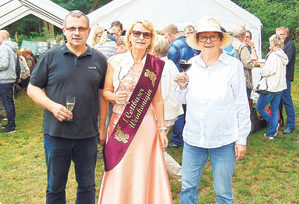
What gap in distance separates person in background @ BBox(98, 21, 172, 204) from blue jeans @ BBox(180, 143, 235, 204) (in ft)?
0.75

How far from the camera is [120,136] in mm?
2848

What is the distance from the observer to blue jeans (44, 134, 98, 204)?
2625mm

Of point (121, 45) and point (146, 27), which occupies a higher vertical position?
point (146, 27)

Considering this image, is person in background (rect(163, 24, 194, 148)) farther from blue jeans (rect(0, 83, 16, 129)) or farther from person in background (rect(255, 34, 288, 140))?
blue jeans (rect(0, 83, 16, 129))

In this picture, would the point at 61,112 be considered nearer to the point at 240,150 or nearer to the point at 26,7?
the point at 240,150

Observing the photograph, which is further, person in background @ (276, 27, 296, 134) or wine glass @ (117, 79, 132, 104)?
person in background @ (276, 27, 296, 134)

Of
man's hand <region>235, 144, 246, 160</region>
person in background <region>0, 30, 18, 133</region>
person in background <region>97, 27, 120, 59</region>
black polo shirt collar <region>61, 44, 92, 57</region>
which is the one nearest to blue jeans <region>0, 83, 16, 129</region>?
person in background <region>0, 30, 18, 133</region>

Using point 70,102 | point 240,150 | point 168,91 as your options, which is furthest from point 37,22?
point 240,150

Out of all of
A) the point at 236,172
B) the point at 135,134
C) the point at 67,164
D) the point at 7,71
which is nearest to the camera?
the point at 67,164

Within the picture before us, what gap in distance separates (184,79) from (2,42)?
4981 millimetres

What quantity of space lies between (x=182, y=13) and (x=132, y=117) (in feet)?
25.7

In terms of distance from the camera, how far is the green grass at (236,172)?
3.81 metres

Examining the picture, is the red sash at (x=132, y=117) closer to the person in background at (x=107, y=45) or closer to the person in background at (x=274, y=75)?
the person in background at (x=107, y=45)

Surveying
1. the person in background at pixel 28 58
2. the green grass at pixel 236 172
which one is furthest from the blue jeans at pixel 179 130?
the person in background at pixel 28 58
